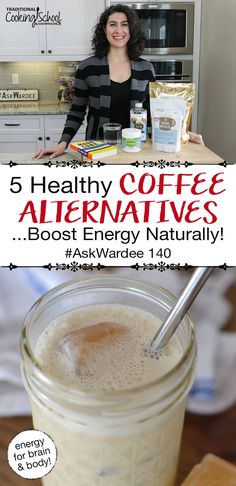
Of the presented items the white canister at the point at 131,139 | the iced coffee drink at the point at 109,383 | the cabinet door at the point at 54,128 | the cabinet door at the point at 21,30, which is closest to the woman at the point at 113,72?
the white canister at the point at 131,139

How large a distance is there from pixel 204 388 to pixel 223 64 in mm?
3071

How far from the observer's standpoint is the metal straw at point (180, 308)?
0.38 m

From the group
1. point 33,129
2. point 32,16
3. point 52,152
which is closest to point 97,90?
point 52,152

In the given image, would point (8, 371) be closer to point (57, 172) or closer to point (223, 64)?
point (57, 172)

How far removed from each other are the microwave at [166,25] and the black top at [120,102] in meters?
1.20

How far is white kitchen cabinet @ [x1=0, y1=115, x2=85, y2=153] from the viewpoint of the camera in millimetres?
3701

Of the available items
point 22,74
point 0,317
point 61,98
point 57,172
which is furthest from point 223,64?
point 0,317

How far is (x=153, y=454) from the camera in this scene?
0.40 meters

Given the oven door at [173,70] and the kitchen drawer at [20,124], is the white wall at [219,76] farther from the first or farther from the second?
the kitchen drawer at [20,124]

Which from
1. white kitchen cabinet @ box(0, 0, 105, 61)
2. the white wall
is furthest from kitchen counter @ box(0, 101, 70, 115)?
the white wall

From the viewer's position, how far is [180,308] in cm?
39

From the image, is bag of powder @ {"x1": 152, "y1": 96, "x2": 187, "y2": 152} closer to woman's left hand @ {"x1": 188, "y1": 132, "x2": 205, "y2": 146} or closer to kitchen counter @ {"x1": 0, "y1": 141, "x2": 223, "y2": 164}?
kitchen counter @ {"x1": 0, "y1": 141, "x2": 223, "y2": 164}

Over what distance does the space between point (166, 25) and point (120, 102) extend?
1310mm

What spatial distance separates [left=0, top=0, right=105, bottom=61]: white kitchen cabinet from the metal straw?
356 centimetres
